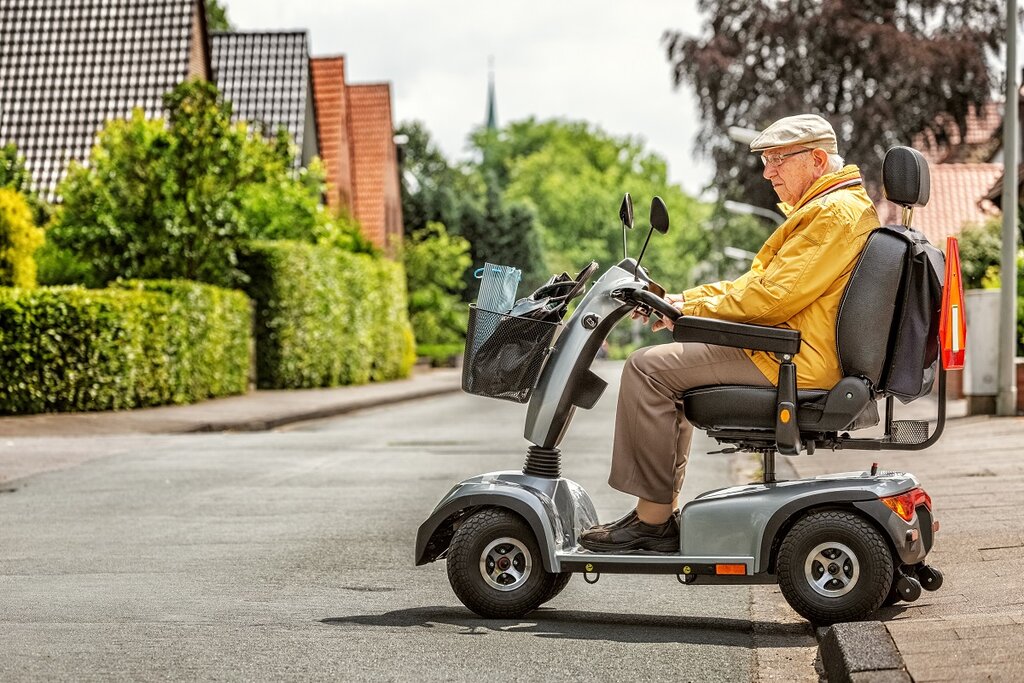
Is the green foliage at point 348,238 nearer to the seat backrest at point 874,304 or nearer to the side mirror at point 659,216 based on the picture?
the side mirror at point 659,216

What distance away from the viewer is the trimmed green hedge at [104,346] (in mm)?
21500

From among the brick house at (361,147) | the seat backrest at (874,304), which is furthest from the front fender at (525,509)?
the brick house at (361,147)

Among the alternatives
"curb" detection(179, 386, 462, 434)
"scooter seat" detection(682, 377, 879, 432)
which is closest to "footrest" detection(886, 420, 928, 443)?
"scooter seat" detection(682, 377, 879, 432)

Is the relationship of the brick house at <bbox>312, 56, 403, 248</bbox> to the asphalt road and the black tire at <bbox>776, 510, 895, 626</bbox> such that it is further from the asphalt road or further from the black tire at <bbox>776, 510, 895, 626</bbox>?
the black tire at <bbox>776, 510, 895, 626</bbox>

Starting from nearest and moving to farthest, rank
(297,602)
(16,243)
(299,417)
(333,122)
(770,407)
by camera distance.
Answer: (770,407) < (297,602) < (16,243) < (299,417) < (333,122)

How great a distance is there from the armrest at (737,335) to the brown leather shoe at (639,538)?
77cm

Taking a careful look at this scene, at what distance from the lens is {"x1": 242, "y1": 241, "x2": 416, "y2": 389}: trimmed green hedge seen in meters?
32.9

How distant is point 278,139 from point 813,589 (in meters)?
28.8

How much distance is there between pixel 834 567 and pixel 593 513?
114 cm

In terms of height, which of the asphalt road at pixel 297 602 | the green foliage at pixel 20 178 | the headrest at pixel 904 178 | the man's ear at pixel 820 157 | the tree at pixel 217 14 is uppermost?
the tree at pixel 217 14

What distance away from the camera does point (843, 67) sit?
129ft

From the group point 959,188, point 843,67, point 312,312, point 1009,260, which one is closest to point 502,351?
point 1009,260

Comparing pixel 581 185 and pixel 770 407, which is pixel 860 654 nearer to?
pixel 770 407

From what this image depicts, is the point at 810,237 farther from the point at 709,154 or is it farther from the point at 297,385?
the point at 709,154
